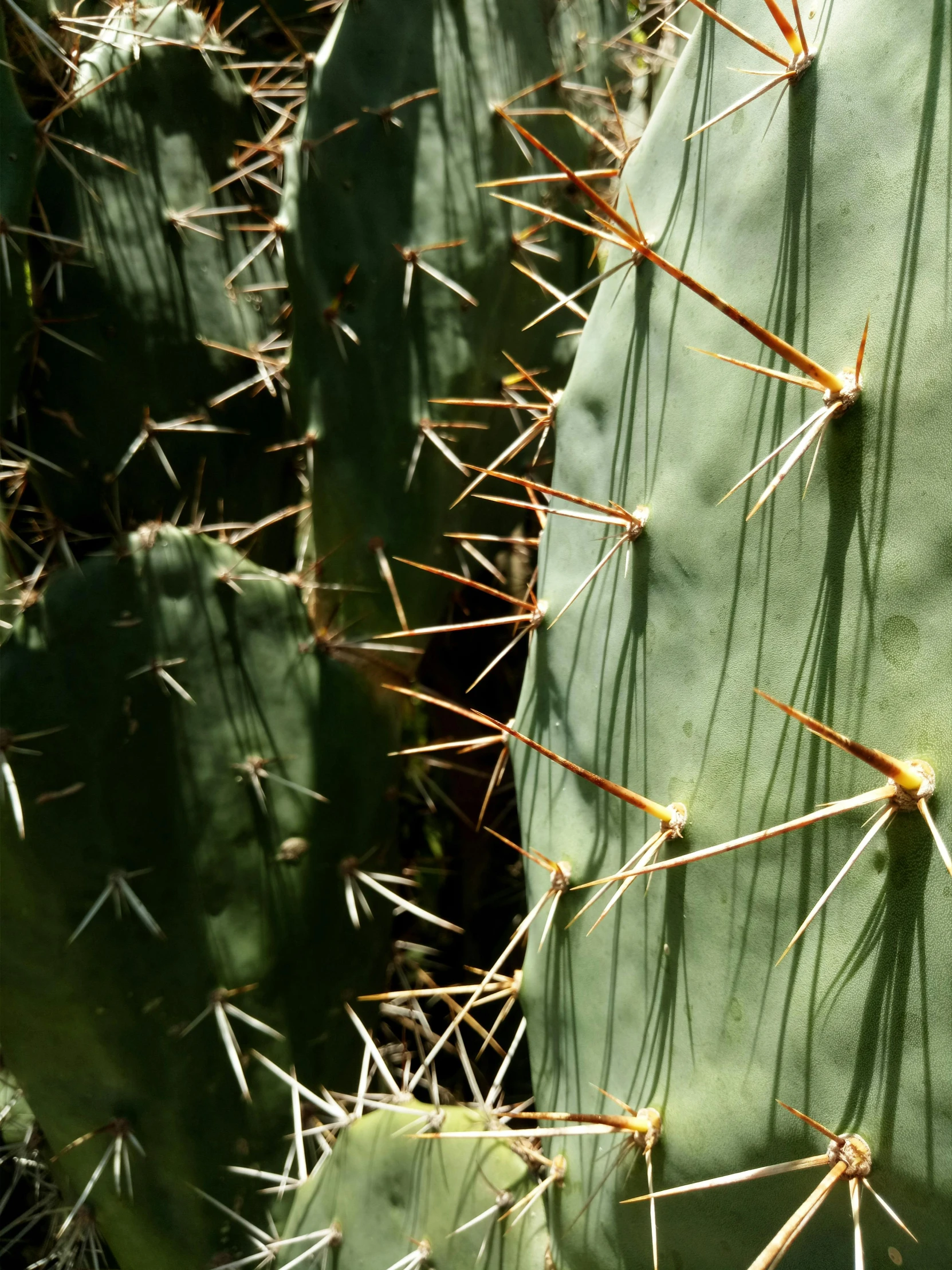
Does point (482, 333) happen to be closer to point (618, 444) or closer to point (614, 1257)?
point (618, 444)

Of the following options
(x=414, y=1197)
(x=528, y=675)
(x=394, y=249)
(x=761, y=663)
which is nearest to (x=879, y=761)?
(x=761, y=663)

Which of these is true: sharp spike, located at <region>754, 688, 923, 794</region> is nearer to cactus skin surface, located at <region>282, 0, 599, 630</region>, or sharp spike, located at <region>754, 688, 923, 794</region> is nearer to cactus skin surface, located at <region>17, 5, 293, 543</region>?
cactus skin surface, located at <region>282, 0, 599, 630</region>

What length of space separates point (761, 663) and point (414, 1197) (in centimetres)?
68

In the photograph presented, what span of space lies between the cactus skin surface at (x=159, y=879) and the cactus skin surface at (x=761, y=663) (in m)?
0.39

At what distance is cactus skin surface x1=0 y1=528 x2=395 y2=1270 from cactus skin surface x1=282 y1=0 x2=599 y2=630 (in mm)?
180

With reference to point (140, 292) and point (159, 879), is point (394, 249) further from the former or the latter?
point (159, 879)

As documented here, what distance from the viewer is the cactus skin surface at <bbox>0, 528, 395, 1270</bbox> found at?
118cm

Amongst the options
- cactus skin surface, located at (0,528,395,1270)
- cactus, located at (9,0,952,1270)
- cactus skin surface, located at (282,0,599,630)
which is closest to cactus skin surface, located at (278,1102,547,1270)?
cactus, located at (9,0,952,1270)

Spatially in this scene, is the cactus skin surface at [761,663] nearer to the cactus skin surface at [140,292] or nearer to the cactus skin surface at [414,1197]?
the cactus skin surface at [414,1197]

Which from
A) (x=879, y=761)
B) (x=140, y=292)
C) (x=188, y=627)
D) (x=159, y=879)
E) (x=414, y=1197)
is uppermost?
(x=140, y=292)

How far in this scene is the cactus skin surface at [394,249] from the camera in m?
1.29

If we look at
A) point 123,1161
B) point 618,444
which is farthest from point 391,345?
point 123,1161

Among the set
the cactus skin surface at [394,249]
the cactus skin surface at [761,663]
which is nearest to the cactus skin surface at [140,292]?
the cactus skin surface at [394,249]

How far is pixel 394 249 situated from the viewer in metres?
1.31
